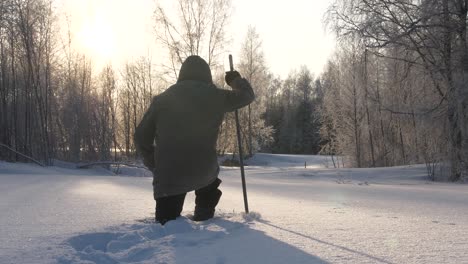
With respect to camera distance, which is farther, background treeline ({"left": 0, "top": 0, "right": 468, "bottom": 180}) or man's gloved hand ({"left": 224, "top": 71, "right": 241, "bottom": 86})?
background treeline ({"left": 0, "top": 0, "right": 468, "bottom": 180})

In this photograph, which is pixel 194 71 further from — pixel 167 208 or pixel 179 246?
pixel 179 246

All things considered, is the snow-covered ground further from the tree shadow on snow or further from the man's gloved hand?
the man's gloved hand

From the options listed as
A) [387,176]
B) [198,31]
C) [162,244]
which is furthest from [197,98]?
[198,31]

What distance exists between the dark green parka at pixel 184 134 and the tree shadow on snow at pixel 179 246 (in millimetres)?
421

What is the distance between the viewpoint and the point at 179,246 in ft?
8.16

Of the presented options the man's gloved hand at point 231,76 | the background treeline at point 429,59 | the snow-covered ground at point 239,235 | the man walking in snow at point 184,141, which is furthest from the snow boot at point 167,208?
the background treeline at point 429,59

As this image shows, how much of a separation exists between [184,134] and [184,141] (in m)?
0.05

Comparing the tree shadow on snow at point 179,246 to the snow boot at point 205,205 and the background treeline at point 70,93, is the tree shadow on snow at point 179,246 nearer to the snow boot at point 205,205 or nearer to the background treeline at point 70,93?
the snow boot at point 205,205

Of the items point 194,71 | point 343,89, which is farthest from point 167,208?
point 343,89

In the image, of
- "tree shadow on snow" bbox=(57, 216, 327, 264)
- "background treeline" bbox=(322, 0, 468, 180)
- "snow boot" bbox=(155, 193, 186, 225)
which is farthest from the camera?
"background treeline" bbox=(322, 0, 468, 180)

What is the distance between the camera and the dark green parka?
11.1ft

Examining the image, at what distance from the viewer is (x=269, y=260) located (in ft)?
7.31

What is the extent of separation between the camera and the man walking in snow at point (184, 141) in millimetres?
3387

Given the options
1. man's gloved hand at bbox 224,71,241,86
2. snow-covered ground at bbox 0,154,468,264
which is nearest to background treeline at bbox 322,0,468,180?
snow-covered ground at bbox 0,154,468,264
